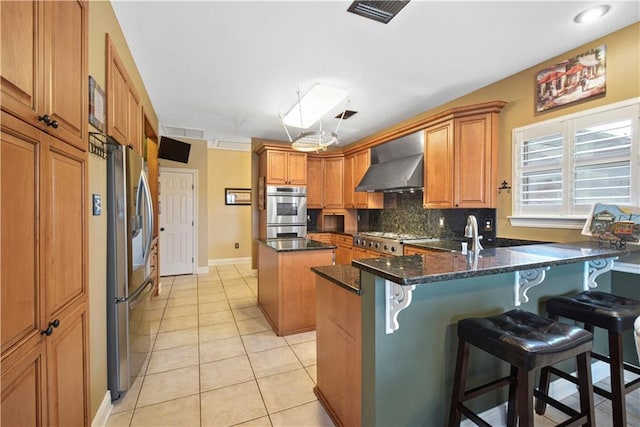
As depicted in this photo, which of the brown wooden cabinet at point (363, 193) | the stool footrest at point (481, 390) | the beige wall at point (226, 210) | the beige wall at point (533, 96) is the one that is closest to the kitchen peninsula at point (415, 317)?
the stool footrest at point (481, 390)

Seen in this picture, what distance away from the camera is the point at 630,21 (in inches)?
79.9

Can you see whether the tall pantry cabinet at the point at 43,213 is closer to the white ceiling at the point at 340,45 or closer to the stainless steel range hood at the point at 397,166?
the white ceiling at the point at 340,45

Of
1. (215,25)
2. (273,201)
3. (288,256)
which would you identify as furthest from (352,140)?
(215,25)

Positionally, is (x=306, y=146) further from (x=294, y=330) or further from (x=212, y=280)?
(x=212, y=280)

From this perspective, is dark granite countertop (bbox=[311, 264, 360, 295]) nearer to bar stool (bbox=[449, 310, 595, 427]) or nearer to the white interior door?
bar stool (bbox=[449, 310, 595, 427])

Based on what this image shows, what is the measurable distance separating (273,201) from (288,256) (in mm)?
1976

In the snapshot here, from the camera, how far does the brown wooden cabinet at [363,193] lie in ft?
15.7

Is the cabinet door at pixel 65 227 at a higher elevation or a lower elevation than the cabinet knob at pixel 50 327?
higher

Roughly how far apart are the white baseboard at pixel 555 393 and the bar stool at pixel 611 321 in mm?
251

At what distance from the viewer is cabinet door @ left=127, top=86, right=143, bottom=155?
2.41m

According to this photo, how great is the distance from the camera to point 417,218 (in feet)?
13.7

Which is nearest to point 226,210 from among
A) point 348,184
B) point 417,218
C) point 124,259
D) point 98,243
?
point 348,184

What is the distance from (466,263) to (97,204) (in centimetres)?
213

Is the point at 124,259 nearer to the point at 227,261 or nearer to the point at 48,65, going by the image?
the point at 48,65
